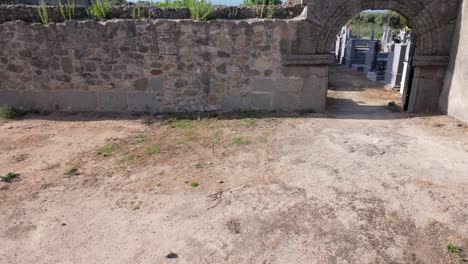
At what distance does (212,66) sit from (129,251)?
4586mm

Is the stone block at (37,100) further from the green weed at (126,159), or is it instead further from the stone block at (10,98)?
the green weed at (126,159)

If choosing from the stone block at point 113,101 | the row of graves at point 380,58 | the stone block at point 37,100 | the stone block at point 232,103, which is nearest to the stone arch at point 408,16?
the row of graves at point 380,58

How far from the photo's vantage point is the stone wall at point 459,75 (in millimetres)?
6078

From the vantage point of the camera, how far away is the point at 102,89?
6914 mm

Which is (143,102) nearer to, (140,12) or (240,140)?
(140,12)

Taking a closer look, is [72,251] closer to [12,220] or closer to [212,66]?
[12,220]

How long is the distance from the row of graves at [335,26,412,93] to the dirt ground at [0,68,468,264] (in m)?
3.73

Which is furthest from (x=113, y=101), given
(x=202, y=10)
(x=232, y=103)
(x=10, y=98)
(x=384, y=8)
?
(x=384, y=8)

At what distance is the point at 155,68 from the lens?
6.70m

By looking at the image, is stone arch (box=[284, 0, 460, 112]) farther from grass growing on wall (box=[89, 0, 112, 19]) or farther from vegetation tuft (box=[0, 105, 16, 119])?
vegetation tuft (box=[0, 105, 16, 119])

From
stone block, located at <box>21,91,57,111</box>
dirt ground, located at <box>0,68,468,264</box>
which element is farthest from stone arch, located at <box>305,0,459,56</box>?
stone block, located at <box>21,91,57,111</box>

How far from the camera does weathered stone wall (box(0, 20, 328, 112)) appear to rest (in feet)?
21.3

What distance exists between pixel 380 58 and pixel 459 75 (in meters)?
9.23

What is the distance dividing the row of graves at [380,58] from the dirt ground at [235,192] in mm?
3734
